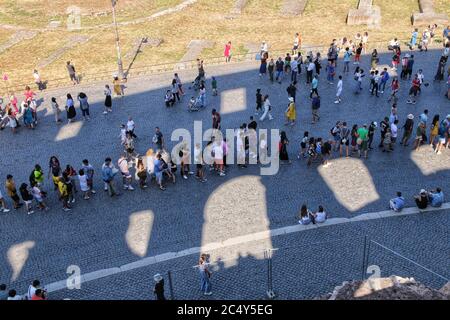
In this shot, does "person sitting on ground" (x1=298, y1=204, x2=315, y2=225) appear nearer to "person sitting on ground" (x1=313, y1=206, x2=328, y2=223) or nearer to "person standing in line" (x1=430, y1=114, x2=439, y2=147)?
"person sitting on ground" (x1=313, y1=206, x2=328, y2=223)

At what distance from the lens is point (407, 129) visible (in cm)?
1998

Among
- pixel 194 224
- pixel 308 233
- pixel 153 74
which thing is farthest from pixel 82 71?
pixel 308 233

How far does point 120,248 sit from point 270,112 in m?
10.5

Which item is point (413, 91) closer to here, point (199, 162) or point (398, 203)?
point (398, 203)

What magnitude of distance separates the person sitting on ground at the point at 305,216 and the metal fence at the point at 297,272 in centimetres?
116

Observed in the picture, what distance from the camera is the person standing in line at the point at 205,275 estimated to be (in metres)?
13.2

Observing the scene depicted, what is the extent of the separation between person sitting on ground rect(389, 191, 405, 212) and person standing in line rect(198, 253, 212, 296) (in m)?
6.56

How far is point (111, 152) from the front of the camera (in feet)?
68.1

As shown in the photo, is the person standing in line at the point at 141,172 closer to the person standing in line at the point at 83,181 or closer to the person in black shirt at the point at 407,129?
the person standing in line at the point at 83,181

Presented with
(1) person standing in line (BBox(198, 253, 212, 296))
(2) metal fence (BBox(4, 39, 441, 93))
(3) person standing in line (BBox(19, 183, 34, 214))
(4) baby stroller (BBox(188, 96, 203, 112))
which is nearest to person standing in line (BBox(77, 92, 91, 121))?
(4) baby stroller (BBox(188, 96, 203, 112))

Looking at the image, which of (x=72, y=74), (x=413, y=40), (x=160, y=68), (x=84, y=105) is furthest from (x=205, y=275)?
(x=413, y=40)

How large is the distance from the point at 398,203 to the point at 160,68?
16.7 metres

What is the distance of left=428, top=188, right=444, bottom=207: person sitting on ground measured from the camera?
16578 mm

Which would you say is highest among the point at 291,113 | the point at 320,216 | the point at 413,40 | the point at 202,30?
the point at 202,30
